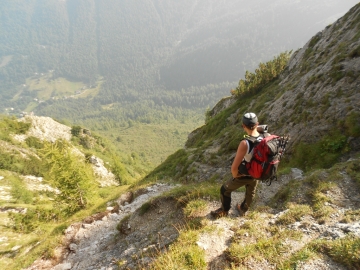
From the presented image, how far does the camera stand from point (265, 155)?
8.01 m

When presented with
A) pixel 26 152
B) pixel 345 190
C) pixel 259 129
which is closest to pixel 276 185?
pixel 345 190

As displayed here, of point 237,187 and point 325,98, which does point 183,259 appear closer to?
point 237,187

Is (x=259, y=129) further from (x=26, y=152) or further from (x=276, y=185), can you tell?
(x=26, y=152)

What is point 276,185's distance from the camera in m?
15.4

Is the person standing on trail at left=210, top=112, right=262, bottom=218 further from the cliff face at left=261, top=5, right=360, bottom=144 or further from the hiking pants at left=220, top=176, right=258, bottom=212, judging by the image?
the cliff face at left=261, top=5, right=360, bottom=144

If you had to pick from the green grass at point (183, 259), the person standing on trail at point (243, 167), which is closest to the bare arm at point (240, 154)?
the person standing on trail at point (243, 167)

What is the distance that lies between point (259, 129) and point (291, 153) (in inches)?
489

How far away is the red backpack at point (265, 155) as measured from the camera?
7953 mm

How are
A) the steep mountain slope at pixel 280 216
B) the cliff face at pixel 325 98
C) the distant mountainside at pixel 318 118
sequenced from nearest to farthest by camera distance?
1. the steep mountain slope at pixel 280 216
2. the distant mountainside at pixel 318 118
3. the cliff face at pixel 325 98

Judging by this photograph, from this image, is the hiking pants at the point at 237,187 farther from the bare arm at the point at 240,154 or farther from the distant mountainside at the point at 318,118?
the distant mountainside at the point at 318,118

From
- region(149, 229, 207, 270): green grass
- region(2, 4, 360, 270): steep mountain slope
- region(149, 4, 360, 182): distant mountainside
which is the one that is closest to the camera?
region(149, 229, 207, 270): green grass

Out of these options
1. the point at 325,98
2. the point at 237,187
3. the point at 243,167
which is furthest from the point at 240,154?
the point at 325,98

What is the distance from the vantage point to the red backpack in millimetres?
7953

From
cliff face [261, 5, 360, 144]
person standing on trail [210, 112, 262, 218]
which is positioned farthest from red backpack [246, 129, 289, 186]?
cliff face [261, 5, 360, 144]
